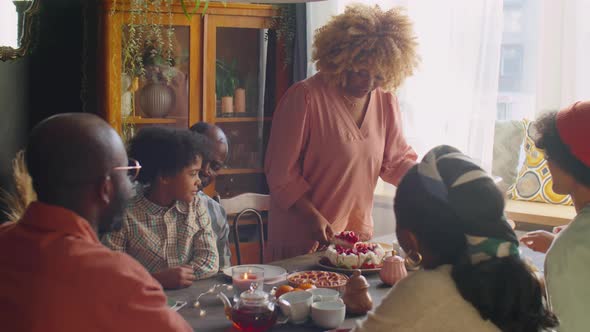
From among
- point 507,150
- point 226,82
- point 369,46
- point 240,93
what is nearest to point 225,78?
point 226,82

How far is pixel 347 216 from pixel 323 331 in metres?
1.16

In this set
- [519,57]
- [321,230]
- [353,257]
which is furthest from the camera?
[519,57]

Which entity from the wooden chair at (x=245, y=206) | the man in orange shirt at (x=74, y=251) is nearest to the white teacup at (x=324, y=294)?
the man in orange shirt at (x=74, y=251)

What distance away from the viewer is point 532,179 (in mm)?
3564

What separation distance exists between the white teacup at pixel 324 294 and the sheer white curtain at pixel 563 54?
69.5 inches

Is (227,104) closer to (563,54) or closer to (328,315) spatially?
(563,54)

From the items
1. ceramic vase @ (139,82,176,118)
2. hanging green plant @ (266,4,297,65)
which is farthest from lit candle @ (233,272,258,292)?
hanging green plant @ (266,4,297,65)

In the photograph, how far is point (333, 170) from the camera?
2846 mm

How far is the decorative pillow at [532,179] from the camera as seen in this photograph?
3.51 meters

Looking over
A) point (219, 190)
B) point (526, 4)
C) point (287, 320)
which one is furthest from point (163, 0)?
point (287, 320)

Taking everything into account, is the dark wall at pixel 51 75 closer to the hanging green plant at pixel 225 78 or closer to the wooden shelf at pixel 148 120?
the wooden shelf at pixel 148 120

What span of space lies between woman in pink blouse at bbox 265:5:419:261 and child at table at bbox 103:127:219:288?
0.48m

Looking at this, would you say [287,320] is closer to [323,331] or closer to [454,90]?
[323,331]

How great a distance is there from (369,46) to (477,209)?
1.58 m
